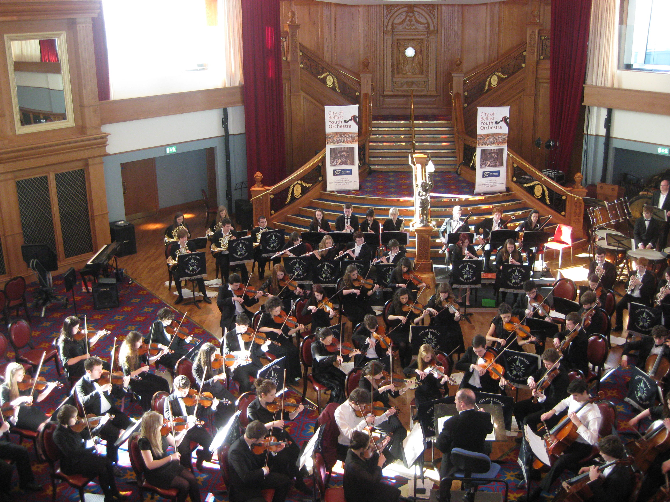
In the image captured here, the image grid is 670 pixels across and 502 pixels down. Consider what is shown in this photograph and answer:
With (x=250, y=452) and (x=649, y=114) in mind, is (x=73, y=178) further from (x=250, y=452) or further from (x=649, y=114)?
(x=649, y=114)

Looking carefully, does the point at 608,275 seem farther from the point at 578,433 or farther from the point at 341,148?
the point at 341,148

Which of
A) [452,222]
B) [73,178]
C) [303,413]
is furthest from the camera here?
[73,178]

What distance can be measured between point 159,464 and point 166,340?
8.61ft

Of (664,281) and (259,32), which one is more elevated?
(259,32)

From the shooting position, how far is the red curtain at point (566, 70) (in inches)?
634

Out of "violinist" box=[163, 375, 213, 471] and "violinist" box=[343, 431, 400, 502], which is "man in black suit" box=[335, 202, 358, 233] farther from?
"violinist" box=[343, 431, 400, 502]

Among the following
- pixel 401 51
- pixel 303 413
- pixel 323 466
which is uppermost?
pixel 401 51

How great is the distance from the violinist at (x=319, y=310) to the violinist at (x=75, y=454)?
3.39m

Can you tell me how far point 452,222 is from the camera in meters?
13.0

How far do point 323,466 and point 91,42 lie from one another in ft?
33.0

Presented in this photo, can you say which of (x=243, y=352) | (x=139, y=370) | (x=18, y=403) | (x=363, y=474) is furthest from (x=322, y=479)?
(x=18, y=403)

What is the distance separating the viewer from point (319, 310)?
9.96 m

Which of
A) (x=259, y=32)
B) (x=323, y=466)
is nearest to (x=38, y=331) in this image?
(x=323, y=466)

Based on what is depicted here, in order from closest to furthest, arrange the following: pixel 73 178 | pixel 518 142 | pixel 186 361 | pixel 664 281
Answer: pixel 186 361
pixel 664 281
pixel 73 178
pixel 518 142
